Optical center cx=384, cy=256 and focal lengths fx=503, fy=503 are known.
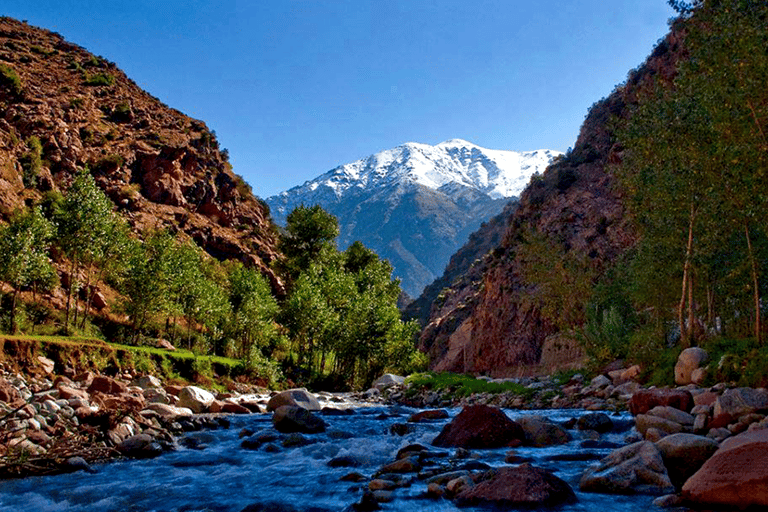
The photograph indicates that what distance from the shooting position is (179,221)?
80.8 meters

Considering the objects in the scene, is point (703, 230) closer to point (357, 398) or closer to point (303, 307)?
point (357, 398)

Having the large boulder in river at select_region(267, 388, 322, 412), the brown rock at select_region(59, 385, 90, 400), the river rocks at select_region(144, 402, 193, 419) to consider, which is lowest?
the large boulder in river at select_region(267, 388, 322, 412)

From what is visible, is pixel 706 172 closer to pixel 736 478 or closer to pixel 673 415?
pixel 673 415

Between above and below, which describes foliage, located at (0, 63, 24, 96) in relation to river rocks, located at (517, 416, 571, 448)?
above

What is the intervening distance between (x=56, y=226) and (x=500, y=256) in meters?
60.5

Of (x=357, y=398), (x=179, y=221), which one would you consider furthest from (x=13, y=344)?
(x=179, y=221)

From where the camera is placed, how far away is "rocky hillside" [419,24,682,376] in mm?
61406

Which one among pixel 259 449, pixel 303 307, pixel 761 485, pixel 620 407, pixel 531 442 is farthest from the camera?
pixel 303 307

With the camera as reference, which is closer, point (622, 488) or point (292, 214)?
point (622, 488)

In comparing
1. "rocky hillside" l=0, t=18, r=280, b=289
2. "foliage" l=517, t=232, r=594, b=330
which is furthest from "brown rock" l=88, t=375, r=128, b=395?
"rocky hillside" l=0, t=18, r=280, b=289

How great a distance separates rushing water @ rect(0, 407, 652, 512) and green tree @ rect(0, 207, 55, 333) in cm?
2593

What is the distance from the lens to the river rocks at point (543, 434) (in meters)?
14.2

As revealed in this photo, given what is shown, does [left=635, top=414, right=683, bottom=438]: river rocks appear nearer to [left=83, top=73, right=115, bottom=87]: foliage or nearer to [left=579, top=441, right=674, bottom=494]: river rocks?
[left=579, top=441, right=674, bottom=494]: river rocks

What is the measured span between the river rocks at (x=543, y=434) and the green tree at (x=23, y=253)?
33.0 metres
